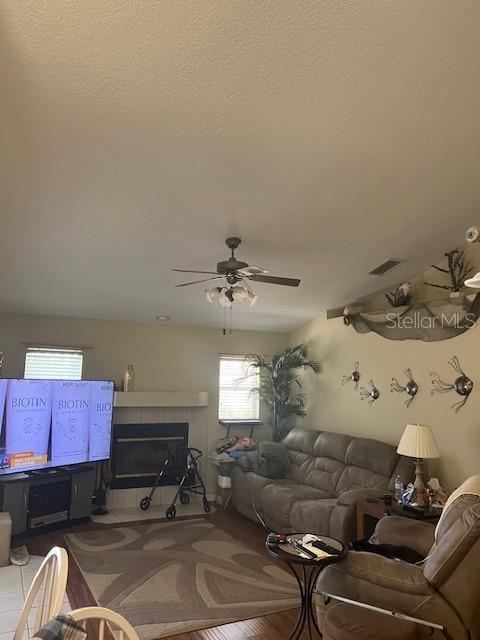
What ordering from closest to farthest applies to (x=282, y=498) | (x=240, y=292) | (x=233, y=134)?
(x=233, y=134) → (x=240, y=292) → (x=282, y=498)

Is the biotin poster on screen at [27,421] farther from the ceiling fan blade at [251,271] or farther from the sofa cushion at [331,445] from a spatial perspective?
the sofa cushion at [331,445]

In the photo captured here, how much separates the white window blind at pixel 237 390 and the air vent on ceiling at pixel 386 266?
261 centimetres

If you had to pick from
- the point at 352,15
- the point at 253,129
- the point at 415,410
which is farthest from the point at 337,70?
the point at 415,410

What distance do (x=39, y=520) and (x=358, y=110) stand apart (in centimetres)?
498

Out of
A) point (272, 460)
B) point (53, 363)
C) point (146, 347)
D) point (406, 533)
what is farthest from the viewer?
point (146, 347)

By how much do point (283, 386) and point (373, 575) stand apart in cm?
426

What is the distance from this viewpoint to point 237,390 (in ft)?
23.3

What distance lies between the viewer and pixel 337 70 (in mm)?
2416

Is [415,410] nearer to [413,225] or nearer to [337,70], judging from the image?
[413,225]

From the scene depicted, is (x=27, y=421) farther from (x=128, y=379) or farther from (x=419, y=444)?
(x=419, y=444)

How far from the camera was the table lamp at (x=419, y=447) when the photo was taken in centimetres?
381

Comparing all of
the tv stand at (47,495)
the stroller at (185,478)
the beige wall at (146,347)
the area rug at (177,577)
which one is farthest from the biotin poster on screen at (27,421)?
the stroller at (185,478)

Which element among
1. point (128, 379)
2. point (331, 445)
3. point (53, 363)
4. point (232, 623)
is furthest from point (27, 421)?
point (331, 445)

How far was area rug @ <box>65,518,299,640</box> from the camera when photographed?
336 cm
